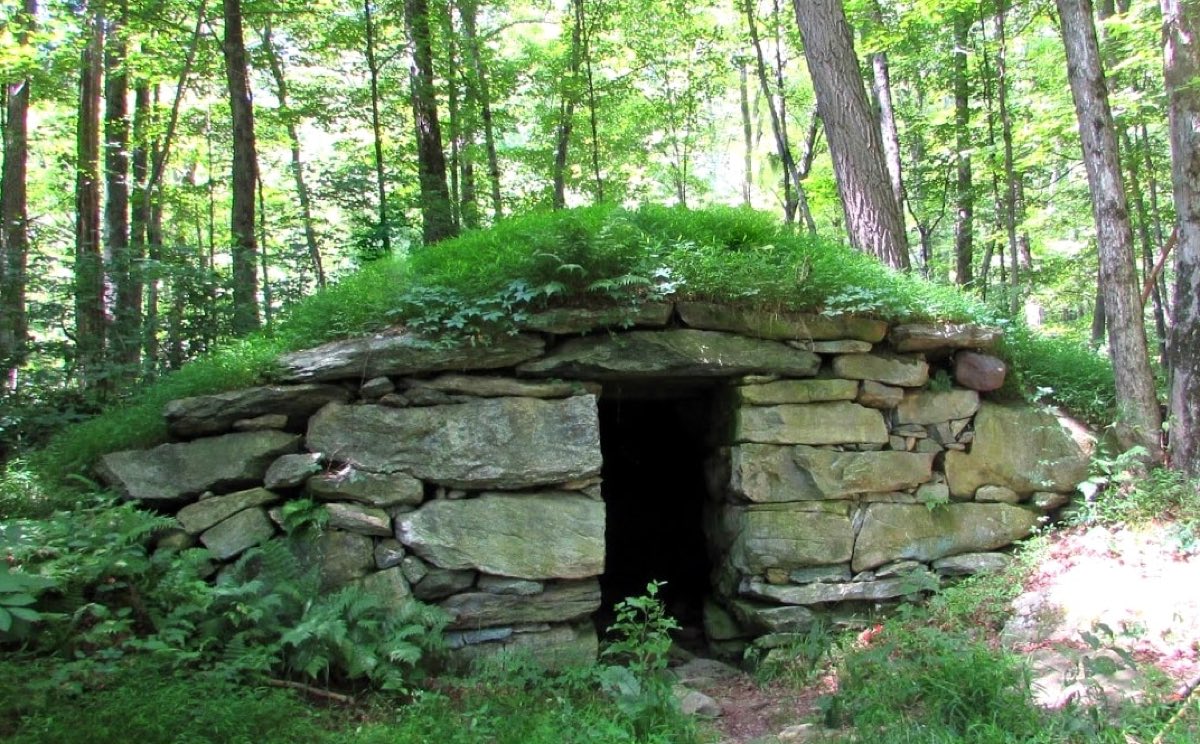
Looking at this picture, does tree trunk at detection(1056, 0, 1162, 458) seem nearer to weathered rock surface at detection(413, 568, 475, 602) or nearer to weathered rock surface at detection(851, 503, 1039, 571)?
weathered rock surface at detection(851, 503, 1039, 571)

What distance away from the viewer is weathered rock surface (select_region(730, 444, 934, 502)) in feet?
17.4

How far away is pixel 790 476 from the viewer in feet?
17.6

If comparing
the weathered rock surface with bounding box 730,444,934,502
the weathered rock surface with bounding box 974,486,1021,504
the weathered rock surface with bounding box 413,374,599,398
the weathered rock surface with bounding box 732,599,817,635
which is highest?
the weathered rock surface with bounding box 413,374,599,398

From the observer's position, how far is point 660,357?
17.0 feet

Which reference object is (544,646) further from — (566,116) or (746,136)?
(746,136)

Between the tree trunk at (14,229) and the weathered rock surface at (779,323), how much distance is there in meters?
5.91

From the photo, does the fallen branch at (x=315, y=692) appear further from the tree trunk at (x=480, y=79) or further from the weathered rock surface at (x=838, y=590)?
the tree trunk at (x=480, y=79)

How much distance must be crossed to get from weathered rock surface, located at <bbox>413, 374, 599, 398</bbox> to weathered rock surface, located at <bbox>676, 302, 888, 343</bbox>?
1130 millimetres

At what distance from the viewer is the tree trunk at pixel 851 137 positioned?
7.19 metres

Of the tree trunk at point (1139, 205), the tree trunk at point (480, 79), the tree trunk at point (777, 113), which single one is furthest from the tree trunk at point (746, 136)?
the tree trunk at point (1139, 205)

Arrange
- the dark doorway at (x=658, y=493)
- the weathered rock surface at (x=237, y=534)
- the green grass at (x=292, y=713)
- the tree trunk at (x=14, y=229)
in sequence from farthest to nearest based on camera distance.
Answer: the dark doorway at (x=658, y=493)
the tree trunk at (x=14, y=229)
the weathered rock surface at (x=237, y=534)
the green grass at (x=292, y=713)

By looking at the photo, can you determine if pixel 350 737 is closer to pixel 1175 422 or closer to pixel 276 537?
pixel 276 537

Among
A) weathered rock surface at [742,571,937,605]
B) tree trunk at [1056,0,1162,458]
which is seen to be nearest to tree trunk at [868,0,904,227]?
tree trunk at [1056,0,1162,458]

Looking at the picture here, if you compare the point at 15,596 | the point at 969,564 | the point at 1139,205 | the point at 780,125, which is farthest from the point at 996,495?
the point at 780,125
